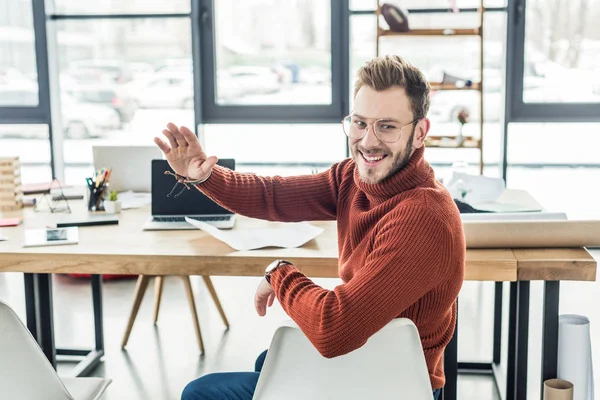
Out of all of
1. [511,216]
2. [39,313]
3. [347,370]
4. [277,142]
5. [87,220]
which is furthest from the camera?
[277,142]

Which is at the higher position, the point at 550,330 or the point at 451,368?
the point at 550,330

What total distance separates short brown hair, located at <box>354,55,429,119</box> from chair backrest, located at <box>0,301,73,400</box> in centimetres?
94

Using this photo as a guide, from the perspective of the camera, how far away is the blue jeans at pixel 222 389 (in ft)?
6.27

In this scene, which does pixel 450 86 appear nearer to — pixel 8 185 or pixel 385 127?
pixel 8 185

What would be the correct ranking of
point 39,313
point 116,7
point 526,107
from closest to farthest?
point 39,313 → point 526,107 → point 116,7

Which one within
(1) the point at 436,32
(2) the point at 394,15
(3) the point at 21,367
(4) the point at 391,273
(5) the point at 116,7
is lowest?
(3) the point at 21,367

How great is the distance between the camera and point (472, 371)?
3.40m

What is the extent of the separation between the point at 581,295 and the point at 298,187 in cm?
289

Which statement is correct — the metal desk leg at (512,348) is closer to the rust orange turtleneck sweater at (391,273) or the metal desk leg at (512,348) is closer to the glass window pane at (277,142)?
the rust orange turtleneck sweater at (391,273)

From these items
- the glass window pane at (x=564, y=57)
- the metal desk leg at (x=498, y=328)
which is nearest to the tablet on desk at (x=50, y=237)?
the metal desk leg at (x=498, y=328)

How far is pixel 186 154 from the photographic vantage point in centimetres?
208

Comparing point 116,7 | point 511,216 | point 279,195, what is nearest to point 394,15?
point 116,7

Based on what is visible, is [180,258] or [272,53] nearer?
[180,258]

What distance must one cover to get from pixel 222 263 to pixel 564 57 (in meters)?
3.93
